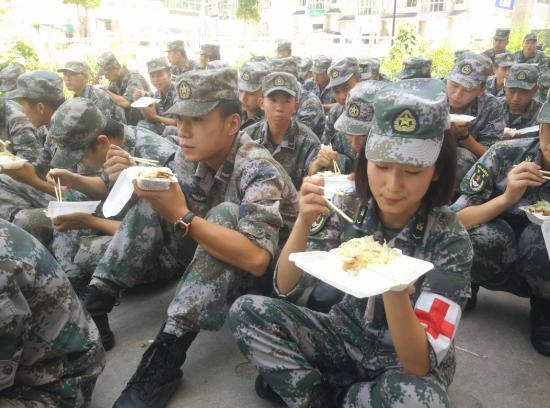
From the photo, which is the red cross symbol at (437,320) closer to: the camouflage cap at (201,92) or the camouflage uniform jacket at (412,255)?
the camouflage uniform jacket at (412,255)

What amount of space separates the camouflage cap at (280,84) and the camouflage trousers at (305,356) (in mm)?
2492

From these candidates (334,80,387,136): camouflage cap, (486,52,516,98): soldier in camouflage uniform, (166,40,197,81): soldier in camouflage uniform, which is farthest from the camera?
(166,40,197,81): soldier in camouflage uniform

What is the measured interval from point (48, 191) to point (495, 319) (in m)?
3.31

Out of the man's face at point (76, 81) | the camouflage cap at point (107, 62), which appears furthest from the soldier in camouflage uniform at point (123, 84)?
the man's face at point (76, 81)

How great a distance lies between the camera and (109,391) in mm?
2273

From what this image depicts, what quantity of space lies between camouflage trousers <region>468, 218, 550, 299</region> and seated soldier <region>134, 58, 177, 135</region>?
4.29 metres

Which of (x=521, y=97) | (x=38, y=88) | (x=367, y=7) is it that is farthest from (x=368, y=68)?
(x=367, y=7)

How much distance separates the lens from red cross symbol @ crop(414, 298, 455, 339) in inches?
63.7

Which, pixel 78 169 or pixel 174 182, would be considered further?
pixel 78 169

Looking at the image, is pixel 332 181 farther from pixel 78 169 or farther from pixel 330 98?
pixel 330 98

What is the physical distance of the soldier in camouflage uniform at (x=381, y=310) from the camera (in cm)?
158

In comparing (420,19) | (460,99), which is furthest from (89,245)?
(420,19)

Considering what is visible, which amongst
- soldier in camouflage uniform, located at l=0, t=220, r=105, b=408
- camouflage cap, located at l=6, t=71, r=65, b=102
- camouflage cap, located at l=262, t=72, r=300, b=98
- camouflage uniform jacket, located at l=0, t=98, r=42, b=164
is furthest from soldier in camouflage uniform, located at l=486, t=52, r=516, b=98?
soldier in camouflage uniform, located at l=0, t=220, r=105, b=408

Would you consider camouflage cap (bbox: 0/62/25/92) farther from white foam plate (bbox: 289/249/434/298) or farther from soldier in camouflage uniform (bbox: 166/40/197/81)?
white foam plate (bbox: 289/249/434/298)
